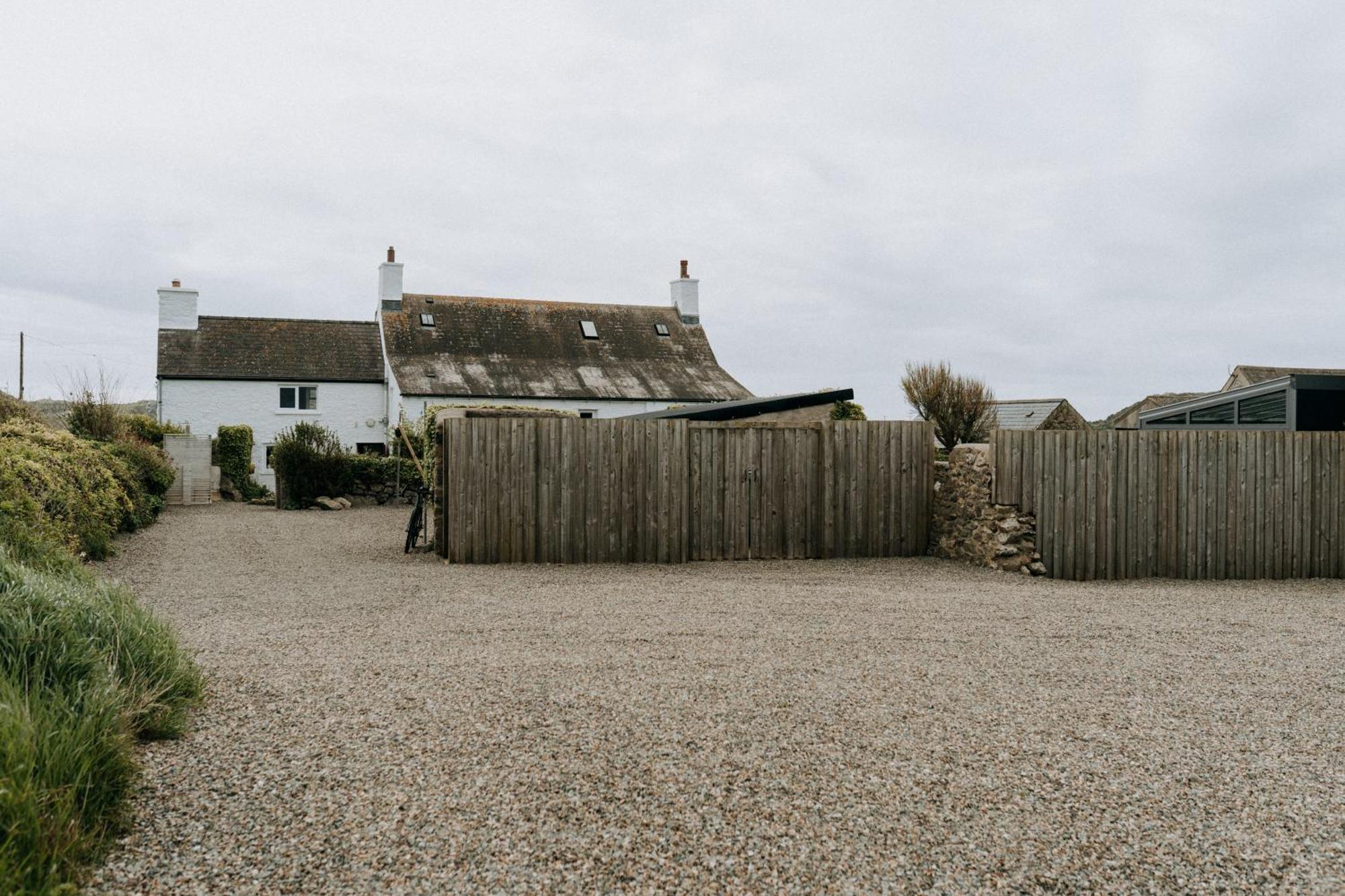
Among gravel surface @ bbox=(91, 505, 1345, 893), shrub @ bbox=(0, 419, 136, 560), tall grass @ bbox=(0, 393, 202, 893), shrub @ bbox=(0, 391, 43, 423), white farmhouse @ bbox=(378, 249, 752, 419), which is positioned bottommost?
gravel surface @ bbox=(91, 505, 1345, 893)

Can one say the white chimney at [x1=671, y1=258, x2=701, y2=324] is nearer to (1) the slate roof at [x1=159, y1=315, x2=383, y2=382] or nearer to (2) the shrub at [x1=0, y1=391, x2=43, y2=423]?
(1) the slate roof at [x1=159, y1=315, x2=383, y2=382]

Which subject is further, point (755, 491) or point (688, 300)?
point (688, 300)

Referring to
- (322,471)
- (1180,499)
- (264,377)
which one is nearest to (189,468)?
(322,471)

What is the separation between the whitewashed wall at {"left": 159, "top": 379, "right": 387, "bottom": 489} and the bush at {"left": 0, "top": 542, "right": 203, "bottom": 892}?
2697cm

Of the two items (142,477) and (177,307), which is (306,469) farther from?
(177,307)

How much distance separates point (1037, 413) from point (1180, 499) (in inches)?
964

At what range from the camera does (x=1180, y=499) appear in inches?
461

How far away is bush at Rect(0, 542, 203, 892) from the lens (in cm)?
304

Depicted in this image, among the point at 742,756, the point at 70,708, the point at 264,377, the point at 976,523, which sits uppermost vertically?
the point at 264,377

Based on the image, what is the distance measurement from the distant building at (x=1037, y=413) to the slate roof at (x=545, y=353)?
1009 centimetres

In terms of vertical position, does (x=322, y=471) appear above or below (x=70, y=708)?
above

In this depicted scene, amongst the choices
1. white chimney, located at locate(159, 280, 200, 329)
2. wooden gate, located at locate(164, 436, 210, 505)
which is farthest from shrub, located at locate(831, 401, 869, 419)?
white chimney, located at locate(159, 280, 200, 329)

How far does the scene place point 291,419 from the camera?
31.4m

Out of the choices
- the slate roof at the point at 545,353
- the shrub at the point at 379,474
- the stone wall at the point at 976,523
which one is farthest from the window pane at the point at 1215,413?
the shrub at the point at 379,474
